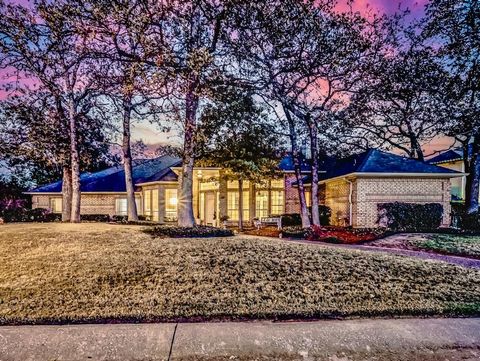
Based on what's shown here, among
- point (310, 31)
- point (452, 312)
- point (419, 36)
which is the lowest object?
point (452, 312)

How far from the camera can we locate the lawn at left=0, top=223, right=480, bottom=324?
4820mm

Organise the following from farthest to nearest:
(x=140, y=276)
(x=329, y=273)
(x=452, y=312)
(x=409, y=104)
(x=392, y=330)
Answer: (x=409, y=104)
(x=329, y=273)
(x=140, y=276)
(x=452, y=312)
(x=392, y=330)

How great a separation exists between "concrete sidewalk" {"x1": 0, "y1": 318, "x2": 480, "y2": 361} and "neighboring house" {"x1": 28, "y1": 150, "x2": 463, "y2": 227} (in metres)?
14.2

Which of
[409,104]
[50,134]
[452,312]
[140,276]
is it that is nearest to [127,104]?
[50,134]

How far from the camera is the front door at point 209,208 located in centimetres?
2277

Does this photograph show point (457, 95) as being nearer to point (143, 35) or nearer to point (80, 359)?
point (143, 35)

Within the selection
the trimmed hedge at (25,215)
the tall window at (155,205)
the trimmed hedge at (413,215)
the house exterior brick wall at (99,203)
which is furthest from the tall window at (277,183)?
the trimmed hedge at (25,215)

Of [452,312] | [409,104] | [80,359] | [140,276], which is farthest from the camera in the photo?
[409,104]

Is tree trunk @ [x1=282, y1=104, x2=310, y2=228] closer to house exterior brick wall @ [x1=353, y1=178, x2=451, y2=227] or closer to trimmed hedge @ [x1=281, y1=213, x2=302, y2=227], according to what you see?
house exterior brick wall @ [x1=353, y1=178, x2=451, y2=227]

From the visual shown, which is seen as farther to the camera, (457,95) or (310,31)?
(457,95)

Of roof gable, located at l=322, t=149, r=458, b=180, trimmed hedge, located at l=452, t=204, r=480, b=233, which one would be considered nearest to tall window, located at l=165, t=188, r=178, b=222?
roof gable, located at l=322, t=149, r=458, b=180

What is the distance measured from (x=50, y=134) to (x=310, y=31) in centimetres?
1460

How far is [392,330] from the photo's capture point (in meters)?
4.23

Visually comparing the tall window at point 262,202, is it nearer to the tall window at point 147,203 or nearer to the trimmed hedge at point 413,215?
the trimmed hedge at point 413,215
